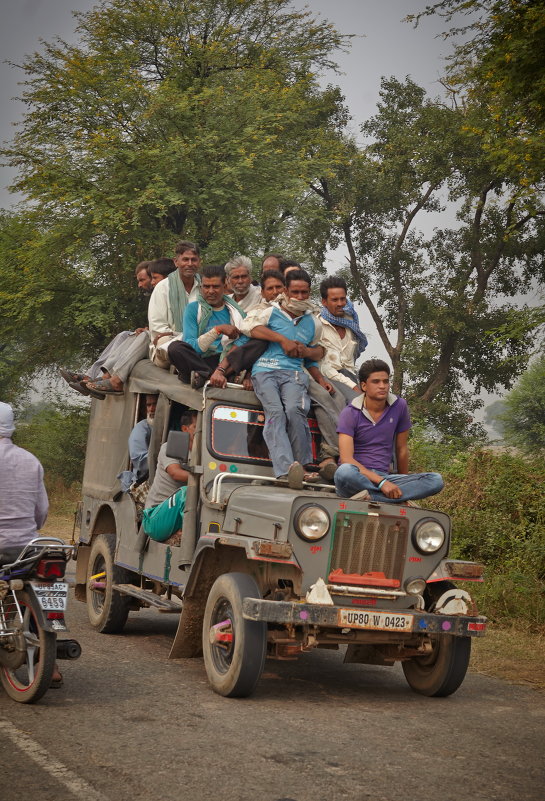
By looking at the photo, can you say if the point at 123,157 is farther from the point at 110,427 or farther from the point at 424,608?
the point at 424,608

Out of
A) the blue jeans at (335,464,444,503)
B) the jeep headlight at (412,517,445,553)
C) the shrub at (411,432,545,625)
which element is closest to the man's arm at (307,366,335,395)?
the blue jeans at (335,464,444,503)

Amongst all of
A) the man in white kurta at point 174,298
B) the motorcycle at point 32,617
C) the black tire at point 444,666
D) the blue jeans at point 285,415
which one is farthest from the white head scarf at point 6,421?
the black tire at point 444,666

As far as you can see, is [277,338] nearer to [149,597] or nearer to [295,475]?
[295,475]

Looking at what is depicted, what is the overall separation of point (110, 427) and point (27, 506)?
354cm

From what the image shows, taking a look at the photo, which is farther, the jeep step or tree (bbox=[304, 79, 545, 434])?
tree (bbox=[304, 79, 545, 434])

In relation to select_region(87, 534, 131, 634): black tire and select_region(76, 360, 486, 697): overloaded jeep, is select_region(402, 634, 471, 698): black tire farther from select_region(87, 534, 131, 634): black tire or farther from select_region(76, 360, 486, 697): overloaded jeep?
select_region(87, 534, 131, 634): black tire

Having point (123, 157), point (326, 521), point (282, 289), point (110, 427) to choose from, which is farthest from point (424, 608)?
point (123, 157)

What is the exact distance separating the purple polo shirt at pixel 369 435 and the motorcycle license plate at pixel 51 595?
246 centimetres

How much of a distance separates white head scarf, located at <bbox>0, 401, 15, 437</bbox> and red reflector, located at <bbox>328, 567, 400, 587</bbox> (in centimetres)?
231

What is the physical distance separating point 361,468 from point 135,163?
807 inches

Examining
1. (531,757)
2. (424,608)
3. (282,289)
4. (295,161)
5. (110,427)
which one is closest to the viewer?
(531,757)

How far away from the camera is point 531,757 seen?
5766mm

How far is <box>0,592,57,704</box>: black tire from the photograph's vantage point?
20.4ft

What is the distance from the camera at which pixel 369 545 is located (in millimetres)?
7035
